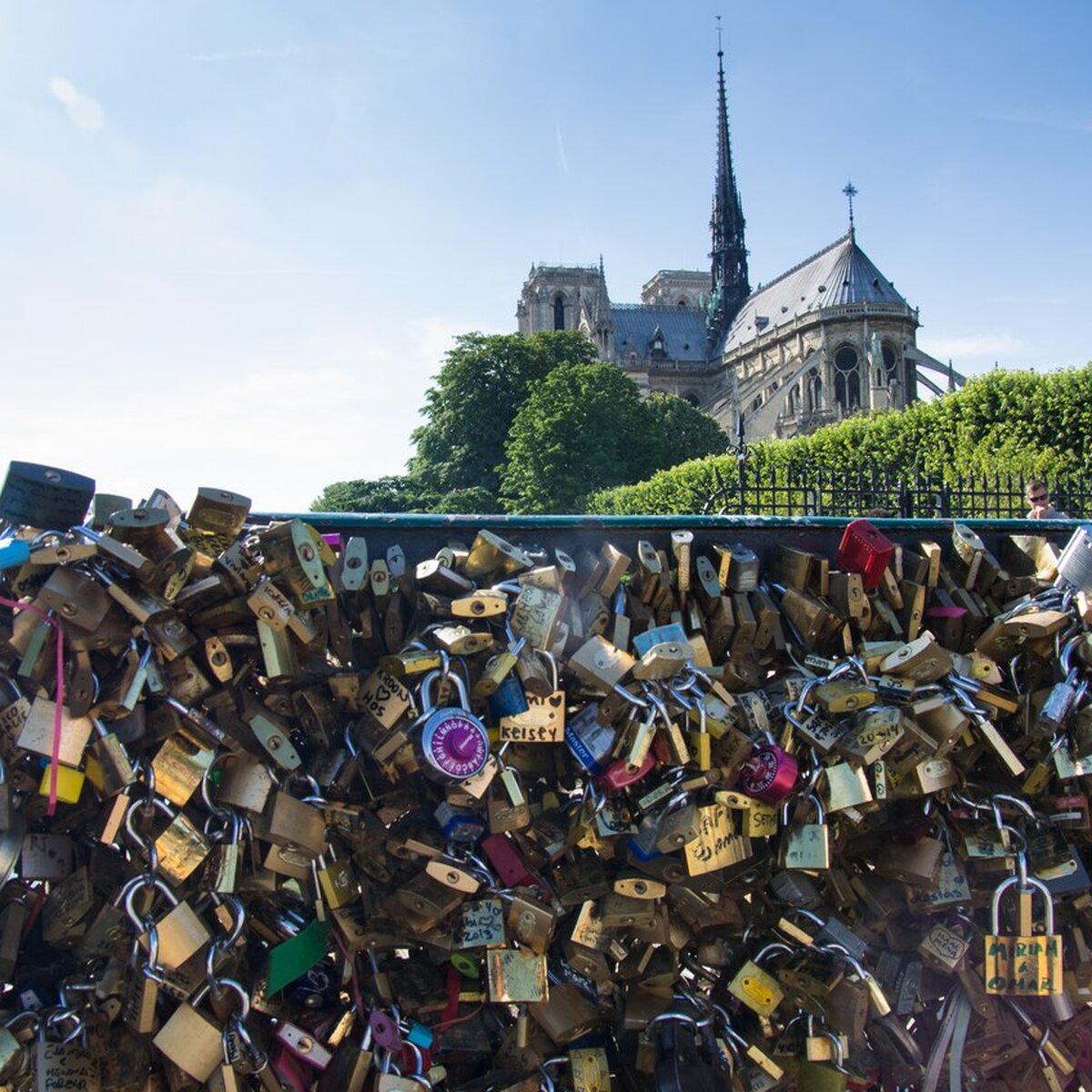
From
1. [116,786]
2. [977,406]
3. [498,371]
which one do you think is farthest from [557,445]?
[116,786]

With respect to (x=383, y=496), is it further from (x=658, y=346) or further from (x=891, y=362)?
(x=658, y=346)

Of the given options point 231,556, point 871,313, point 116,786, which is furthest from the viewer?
point 871,313

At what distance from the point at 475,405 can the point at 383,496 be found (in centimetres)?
682

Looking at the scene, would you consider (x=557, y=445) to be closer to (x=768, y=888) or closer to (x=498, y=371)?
(x=498, y=371)

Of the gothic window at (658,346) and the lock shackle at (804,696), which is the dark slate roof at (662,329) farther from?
the lock shackle at (804,696)

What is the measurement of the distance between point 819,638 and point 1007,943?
91cm

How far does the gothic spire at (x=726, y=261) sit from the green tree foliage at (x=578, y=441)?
51574 millimetres

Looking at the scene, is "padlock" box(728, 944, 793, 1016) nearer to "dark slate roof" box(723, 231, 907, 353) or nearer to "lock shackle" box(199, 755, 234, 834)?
"lock shackle" box(199, 755, 234, 834)

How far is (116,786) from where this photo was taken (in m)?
2.38

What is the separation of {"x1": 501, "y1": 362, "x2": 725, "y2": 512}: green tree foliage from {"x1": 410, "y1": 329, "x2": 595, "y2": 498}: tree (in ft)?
13.8

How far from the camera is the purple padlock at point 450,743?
256 centimetres

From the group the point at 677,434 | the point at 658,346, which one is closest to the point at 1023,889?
the point at 677,434

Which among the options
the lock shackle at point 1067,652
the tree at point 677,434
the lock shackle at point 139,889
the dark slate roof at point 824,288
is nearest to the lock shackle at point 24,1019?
the lock shackle at point 139,889

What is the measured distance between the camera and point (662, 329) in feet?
348
